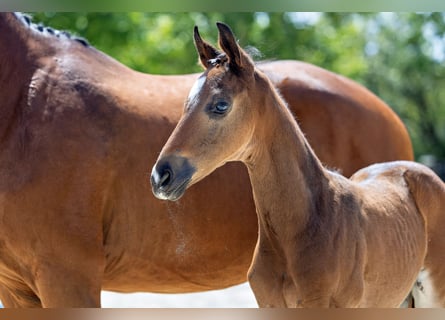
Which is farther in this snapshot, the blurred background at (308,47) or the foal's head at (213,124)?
the blurred background at (308,47)

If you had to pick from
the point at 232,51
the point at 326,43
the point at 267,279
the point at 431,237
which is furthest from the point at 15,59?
the point at 326,43

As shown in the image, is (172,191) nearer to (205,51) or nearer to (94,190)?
(205,51)

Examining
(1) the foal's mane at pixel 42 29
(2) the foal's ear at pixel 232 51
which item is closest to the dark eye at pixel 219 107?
(2) the foal's ear at pixel 232 51

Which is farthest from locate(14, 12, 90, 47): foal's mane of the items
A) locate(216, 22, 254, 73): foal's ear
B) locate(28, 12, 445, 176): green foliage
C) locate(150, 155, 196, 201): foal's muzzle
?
locate(150, 155, 196, 201): foal's muzzle

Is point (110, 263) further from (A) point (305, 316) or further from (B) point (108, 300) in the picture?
(B) point (108, 300)

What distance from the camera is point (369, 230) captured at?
10.9ft

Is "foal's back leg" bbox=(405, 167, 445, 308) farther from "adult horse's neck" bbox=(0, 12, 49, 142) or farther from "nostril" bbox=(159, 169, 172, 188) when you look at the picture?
"adult horse's neck" bbox=(0, 12, 49, 142)

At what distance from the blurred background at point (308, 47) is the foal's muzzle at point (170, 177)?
0.84m

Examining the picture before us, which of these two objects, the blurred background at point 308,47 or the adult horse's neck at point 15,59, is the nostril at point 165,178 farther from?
the adult horse's neck at point 15,59

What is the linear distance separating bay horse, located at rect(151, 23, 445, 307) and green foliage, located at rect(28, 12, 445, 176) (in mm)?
669

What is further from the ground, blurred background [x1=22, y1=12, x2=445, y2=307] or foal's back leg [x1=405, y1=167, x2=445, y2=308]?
blurred background [x1=22, y1=12, x2=445, y2=307]

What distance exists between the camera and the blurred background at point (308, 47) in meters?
10.0

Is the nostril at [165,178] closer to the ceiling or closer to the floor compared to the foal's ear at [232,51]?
closer to the floor

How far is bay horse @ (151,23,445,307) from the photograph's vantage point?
2.93 m
